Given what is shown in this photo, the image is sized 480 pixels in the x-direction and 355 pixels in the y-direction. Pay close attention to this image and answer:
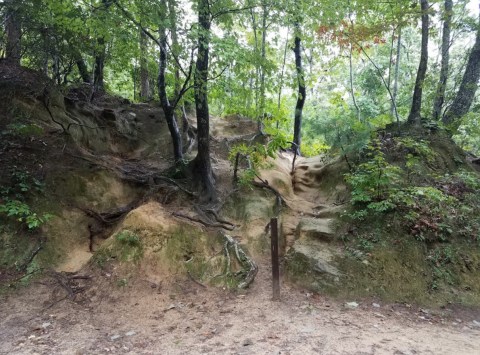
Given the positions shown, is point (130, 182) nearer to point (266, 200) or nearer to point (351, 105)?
point (266, 200)

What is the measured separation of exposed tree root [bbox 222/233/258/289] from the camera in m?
6.79

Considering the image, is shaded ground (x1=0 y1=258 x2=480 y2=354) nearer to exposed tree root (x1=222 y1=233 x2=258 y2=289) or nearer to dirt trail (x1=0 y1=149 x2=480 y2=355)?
dirt trail (x1=0 y1=149 x2=480 y2=355)

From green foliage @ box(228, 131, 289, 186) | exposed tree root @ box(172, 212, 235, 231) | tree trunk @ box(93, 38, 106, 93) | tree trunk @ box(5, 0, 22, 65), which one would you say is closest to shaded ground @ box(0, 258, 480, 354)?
exposed tree root @ box(172, 212, 235, 231)

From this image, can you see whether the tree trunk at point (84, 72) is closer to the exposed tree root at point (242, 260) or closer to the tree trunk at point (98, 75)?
the tree trunk at point (98, 75)

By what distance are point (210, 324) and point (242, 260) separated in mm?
1948

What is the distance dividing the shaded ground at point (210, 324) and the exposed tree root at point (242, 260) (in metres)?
0.23

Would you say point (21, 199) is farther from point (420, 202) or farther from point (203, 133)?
point (420, 202)

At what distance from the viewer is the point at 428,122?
10.2m

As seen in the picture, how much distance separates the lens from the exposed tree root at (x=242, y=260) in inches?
267

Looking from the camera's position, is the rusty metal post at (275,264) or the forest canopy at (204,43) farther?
the forest canopy at (204,43)

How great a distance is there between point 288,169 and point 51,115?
7656mm

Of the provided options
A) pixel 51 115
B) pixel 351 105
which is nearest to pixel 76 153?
pixel 51 115

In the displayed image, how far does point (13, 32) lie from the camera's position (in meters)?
8.84

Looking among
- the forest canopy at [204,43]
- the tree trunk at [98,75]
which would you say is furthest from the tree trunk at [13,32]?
the tree trunk at [98,75]
